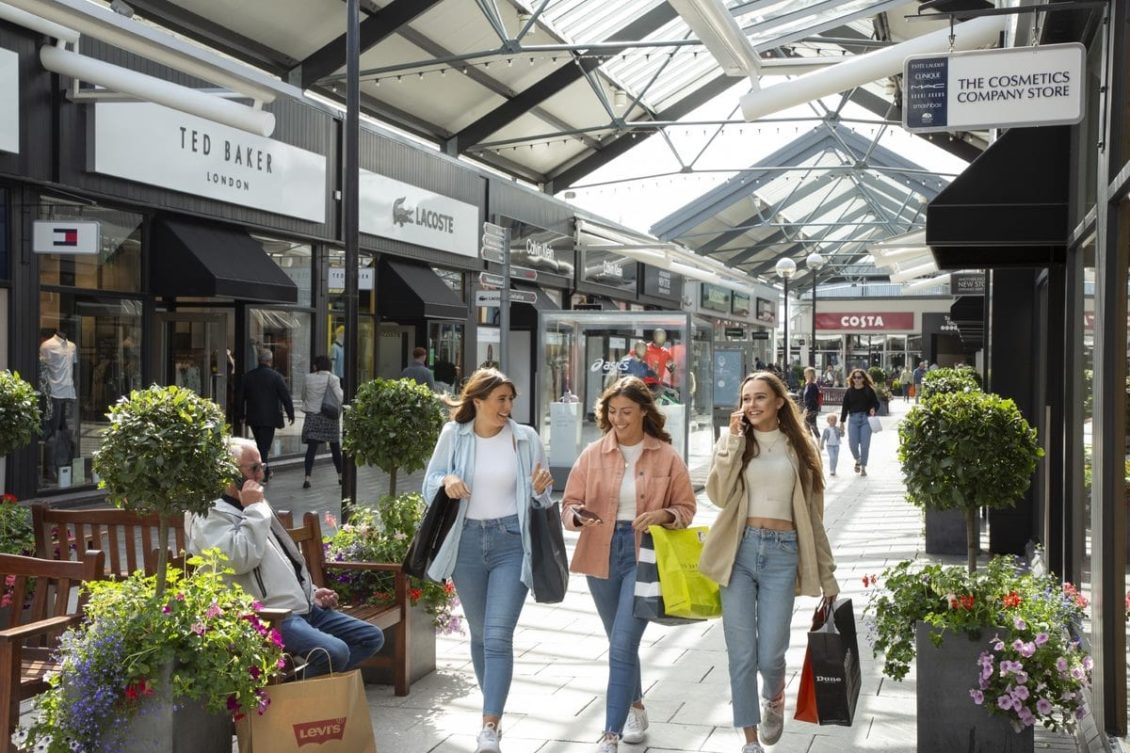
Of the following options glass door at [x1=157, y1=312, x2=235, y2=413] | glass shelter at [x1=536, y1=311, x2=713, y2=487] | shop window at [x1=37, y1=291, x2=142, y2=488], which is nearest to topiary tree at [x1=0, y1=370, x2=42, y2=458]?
shop window at [x1=37, y1=291, x2=142, y2=488]

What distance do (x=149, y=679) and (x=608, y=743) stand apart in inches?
74.7

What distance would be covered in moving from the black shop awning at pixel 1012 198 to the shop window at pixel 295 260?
1198 centimetres

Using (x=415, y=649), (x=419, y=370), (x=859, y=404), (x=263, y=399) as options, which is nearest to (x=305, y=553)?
(x=415, y=649)

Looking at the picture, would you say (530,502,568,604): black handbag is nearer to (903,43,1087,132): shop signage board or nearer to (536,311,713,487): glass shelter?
(903,43,1087,132): shop signage board

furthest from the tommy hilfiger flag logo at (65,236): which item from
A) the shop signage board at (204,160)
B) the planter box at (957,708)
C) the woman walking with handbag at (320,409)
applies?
the planter box at (957,708)

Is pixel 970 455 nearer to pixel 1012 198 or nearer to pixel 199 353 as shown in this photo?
pixel 1012 198

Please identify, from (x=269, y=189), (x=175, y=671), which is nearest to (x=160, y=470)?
(x=175, y=671)

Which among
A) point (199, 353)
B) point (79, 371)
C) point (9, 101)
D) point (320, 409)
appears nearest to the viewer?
point (9, 101)

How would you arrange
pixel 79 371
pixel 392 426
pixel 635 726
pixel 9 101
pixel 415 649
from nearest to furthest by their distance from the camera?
pixel 635 726 → pixel 415 649 → pixel 392 426 → pixel 9 101 → pixel 79 371

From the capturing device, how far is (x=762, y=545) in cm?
546

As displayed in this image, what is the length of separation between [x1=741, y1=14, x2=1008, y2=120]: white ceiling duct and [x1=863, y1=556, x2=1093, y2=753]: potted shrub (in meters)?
5.49

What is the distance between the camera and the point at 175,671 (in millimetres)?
4461

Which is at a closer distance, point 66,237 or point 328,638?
point 328,638

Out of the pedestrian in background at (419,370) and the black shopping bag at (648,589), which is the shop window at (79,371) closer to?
the pedestrian in background at (419,370)
